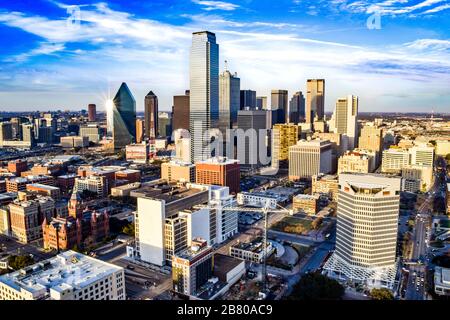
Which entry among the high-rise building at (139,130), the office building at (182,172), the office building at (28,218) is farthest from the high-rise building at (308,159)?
the high-rise building at (139,130)

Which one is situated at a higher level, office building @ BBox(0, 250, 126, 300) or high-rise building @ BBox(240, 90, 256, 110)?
high-rise building @ BBox(240, 90, 256, 110)

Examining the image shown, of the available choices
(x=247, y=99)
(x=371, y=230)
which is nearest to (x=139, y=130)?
(x=247, y=99)

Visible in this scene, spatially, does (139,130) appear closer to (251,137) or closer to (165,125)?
(165,125)

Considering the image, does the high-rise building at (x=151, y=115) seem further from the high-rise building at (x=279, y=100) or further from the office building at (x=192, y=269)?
the office building at (x=192, y=269)

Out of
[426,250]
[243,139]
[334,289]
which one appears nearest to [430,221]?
[426,250]

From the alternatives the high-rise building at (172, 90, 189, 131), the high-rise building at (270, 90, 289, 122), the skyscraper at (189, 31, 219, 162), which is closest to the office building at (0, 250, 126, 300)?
the skyscraper at (189, 31, 219, 162)

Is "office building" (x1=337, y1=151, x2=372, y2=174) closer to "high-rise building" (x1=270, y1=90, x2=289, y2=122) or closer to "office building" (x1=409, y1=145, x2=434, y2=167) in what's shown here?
"office building" (x1=409, y1=145, x2=434, y2=167)
